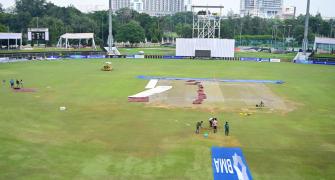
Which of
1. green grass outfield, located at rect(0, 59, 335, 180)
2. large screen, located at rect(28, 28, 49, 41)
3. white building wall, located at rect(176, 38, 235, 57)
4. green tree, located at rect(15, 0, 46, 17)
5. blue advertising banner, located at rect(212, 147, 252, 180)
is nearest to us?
blue advertising banner, located at rect(212, 147, 252, 180)

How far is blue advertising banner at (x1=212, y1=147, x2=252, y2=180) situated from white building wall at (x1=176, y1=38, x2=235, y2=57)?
83775 millimetres

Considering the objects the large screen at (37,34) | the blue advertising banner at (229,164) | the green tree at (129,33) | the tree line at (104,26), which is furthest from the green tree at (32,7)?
the blue advertising banner at (229,164)

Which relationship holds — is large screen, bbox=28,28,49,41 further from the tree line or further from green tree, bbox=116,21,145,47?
green tree, bbox=116,21,145,47

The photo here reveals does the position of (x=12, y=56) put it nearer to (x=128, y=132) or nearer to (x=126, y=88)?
(x=126, y=88)

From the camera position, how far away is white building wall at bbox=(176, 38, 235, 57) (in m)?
111

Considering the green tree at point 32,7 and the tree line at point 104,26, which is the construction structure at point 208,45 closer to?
the tree line at point 104,26

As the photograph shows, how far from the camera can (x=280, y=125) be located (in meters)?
36.7

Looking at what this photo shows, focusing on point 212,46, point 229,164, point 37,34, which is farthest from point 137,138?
point 37,34

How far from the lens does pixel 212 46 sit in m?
111

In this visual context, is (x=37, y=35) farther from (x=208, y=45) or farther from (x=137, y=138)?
(x=137, y=138)

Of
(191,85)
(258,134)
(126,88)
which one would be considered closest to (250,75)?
(191,85)

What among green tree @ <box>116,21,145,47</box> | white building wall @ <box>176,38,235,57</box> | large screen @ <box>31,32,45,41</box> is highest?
green tree @ <box>116,21,145,47</box>

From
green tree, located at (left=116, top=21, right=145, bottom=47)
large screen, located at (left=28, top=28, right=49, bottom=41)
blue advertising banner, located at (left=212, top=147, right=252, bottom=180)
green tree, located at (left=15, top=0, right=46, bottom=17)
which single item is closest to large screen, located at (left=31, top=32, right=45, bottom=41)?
large screen, located at (left=28, top=28, right=49, bottom=41)

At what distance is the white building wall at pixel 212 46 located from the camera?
4353 inches
